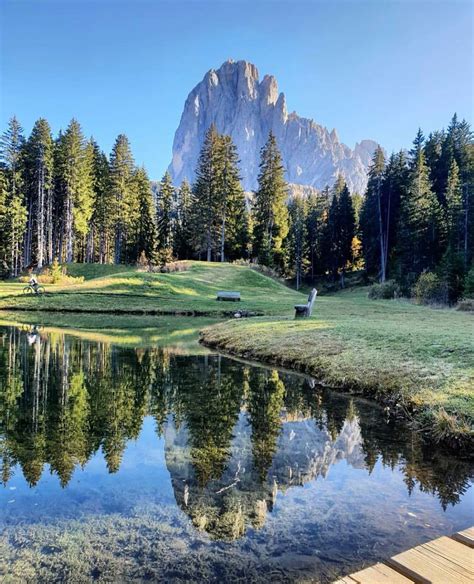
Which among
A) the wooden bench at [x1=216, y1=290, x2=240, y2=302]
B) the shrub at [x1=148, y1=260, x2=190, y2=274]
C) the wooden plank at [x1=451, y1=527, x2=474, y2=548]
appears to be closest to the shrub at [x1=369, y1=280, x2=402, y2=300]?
the wooden bench at [x1=216, y1=290, x2=240, y2=302]

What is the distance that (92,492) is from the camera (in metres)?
5.55

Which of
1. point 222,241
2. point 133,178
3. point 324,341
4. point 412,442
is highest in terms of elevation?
point 133,178

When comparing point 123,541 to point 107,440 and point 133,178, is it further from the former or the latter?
point 133,178

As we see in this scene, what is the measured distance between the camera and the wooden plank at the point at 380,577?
9.29 ft

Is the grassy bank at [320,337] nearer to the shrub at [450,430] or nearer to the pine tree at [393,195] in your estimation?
the shrub at [450,430]

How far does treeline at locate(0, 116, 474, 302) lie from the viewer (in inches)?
2076

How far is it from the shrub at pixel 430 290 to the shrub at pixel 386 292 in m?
4.25

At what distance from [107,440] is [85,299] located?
94.6 ft

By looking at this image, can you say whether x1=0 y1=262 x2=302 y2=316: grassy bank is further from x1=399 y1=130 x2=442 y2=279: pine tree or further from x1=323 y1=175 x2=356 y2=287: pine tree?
x1=323 y1=175 x2=356 y2=287: pine tree

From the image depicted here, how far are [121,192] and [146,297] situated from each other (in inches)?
1239

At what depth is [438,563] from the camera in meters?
3.10

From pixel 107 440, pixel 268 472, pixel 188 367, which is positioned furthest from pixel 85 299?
pixel 268 472

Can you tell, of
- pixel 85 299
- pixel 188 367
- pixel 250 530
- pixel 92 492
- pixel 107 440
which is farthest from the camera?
pixel 85 299

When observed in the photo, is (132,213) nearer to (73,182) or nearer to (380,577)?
(73,182)
